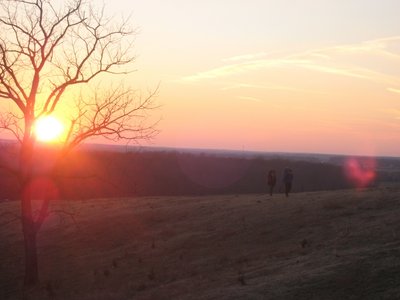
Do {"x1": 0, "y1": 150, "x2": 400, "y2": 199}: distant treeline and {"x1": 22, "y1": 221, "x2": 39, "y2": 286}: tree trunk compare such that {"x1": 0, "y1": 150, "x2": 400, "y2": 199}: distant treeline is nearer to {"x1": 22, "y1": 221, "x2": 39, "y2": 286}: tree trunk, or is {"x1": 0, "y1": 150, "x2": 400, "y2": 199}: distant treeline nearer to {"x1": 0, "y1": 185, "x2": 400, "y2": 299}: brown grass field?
{"x1": 0, "y1": 185, "x2": 400, "y2": 299}: brown grass field

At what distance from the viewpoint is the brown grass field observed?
51.6 ft

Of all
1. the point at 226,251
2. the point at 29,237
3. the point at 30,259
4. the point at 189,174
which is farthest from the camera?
the point at 189,174

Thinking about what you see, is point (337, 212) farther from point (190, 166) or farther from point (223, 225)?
point (190, 166)

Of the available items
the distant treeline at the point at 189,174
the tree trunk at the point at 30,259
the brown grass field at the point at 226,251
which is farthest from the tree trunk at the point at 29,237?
the distant treeline at the point at 189,174

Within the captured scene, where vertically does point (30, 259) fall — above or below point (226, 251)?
below

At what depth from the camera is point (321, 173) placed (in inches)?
5482

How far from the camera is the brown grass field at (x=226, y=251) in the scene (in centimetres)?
1573

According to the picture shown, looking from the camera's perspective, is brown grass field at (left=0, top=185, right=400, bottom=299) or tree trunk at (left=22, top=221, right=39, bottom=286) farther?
tree trunk at (left=22, top=221, right=39, bottom=286)

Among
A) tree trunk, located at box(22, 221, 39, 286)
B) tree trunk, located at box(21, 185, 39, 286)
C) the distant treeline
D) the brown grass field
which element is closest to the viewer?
the brown grass field

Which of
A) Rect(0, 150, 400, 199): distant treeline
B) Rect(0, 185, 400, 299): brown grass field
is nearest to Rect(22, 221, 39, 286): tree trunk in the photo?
Rect(0, 185, 400, 299): brown grass field

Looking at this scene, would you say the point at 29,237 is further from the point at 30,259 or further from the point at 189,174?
the point at 189,174

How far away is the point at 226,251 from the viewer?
23.0 m

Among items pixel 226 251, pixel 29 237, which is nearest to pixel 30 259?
pixel 29 237

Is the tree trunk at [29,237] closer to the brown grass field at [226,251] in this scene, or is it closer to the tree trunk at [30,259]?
the tree trunk at [30,259]
